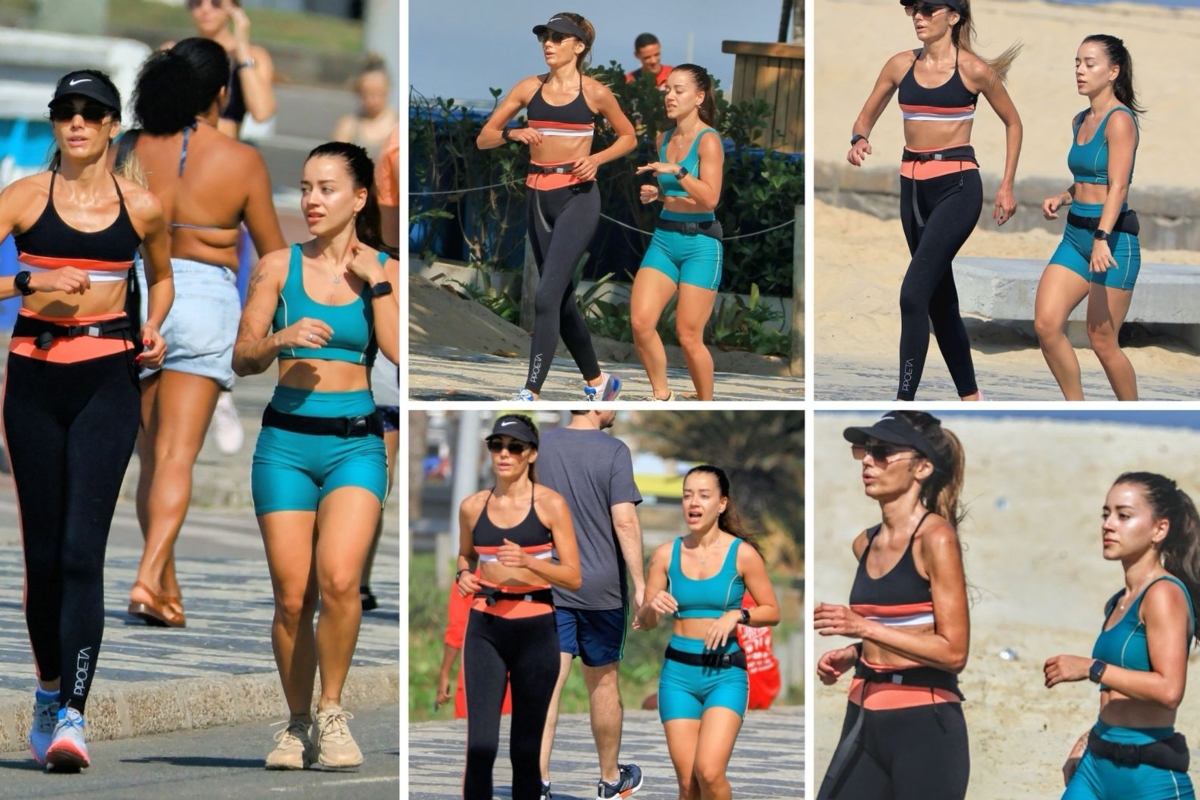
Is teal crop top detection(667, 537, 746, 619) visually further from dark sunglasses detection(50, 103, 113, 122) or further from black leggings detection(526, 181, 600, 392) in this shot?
dark sunglasses detection(50, 103, 113, 122)

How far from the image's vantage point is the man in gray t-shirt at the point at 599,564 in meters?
7.54

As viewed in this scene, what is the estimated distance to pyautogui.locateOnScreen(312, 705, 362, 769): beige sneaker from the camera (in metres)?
7.11

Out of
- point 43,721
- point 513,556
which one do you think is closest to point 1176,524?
point 513,556

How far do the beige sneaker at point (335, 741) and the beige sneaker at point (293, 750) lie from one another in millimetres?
41

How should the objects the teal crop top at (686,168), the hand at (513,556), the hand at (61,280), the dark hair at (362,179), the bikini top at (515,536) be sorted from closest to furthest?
the hand at (61,280) → the hand at (513,556) → the bikini top at (515,536) → the dark hair at (362,179) → the teal crop top at (686,168)

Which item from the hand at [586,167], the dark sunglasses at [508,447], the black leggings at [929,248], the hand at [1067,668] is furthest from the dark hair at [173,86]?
the hand at [1067,668]

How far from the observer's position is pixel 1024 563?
9.38 meters

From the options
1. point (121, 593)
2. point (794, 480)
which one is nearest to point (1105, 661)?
point (121, 593)

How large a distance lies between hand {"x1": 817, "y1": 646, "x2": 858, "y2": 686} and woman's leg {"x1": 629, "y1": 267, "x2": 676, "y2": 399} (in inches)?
67.3

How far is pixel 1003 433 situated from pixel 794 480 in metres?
6.13

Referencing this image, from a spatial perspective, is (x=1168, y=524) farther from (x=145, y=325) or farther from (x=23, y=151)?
(x=23, y=151)

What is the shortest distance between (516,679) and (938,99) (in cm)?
254

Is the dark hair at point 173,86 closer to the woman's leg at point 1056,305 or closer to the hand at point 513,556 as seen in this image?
the hand at point 513,556

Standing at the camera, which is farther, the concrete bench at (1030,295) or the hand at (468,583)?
the concrete bench at (1030,295)
